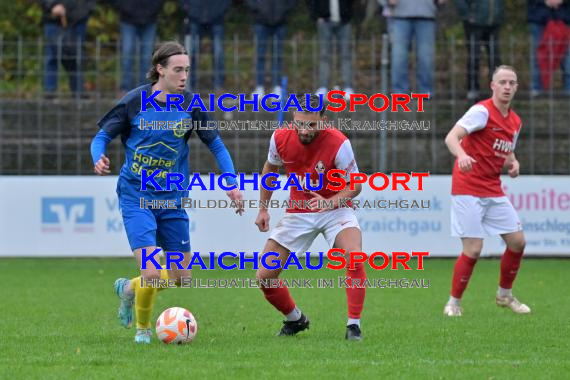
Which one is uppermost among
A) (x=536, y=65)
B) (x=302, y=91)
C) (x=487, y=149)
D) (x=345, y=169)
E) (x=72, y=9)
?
(x=72, y=9)

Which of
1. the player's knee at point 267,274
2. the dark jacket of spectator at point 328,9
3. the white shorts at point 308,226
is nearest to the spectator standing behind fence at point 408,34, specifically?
the dark jacket of spectator at point 328,9

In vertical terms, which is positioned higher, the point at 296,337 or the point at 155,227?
the point at 155,227

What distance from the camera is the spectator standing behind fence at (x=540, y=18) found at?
18141 mm

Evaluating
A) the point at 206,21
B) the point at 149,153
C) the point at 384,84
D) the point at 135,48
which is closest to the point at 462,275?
the point at 149,153

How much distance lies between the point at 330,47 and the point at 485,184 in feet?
24.6

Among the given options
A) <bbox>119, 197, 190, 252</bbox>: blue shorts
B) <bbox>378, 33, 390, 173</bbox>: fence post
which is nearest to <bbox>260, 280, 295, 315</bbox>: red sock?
<bbox>119, 197, 190, 252</bbox>: blue shorts

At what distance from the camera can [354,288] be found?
343 inches

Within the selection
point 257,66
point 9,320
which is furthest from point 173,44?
point 257,66

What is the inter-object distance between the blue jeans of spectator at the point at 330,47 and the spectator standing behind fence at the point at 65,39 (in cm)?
359

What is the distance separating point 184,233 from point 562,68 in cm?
1053

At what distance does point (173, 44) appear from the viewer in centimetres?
879

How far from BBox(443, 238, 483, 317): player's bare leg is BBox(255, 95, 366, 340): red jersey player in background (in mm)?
2306

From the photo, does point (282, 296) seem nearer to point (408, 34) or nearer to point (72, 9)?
point (408, 34)

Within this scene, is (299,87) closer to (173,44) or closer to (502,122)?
(502,122)
